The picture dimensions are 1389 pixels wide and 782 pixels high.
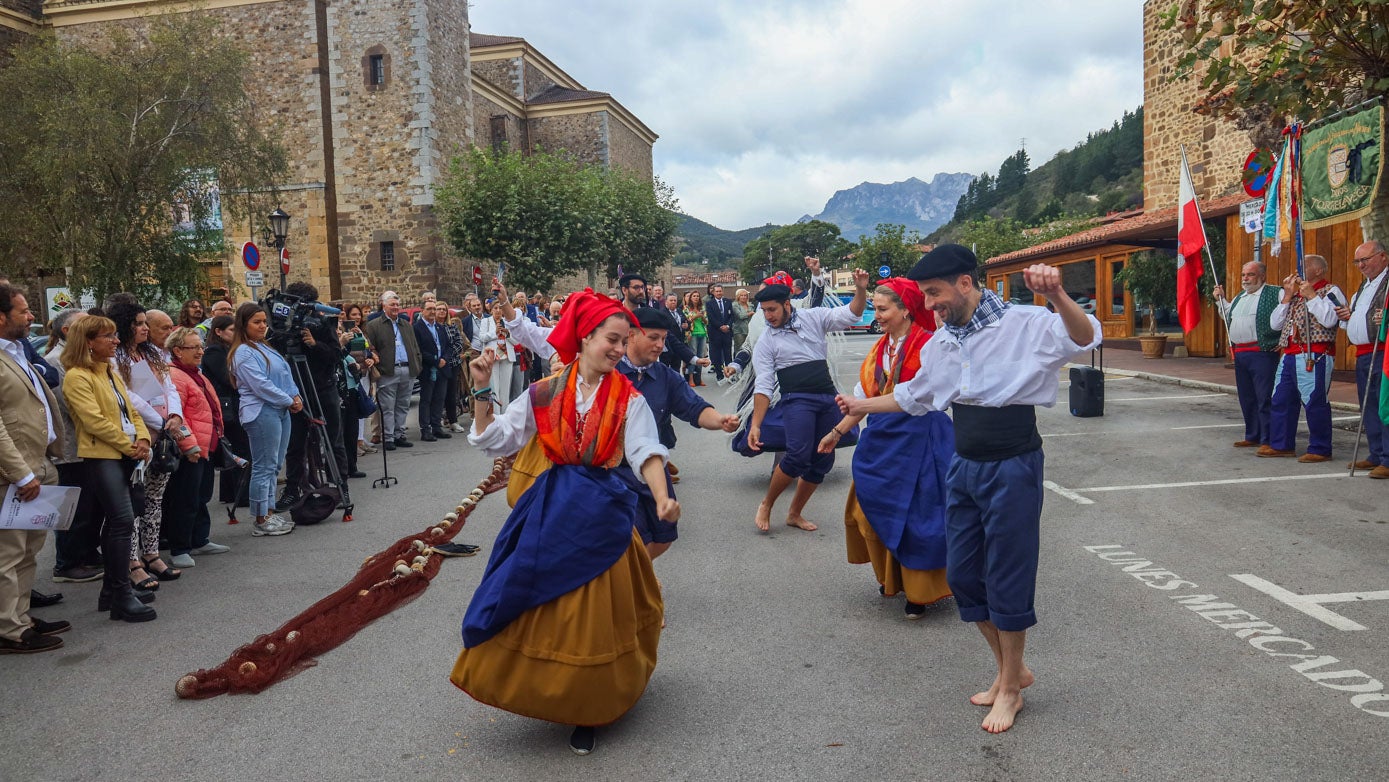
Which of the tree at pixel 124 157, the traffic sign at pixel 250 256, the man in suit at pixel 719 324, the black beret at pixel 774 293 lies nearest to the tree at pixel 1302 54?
the black beret at pixel 774 293

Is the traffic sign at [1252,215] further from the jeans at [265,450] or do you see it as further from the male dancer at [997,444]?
the jeans at [265,450]

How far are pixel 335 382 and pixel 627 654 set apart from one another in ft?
20.2

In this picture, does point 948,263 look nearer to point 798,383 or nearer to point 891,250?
point 798,383

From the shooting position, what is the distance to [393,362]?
11.7 m

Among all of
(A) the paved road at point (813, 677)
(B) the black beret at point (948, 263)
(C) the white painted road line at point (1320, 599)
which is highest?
(B) the black beret at point (948, 263)

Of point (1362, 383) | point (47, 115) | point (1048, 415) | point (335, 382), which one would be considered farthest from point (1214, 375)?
point (47, 115)

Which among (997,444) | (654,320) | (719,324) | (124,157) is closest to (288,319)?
(654,320)

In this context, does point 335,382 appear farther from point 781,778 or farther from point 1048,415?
point 1048,415

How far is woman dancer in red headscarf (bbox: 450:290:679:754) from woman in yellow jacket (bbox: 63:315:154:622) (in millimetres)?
2902

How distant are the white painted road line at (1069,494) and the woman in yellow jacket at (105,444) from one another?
655 cm

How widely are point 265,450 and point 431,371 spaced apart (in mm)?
5259

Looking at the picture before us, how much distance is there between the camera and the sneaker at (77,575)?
6250 millimetres

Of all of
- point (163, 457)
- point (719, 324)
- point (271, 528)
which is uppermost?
point (719, 324)

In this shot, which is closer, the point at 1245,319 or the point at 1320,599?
the point at 1320,599
